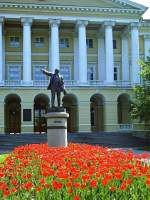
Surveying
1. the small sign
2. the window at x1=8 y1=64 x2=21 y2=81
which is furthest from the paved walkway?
the window at x1=8 y1=64 x2=21 y2=81

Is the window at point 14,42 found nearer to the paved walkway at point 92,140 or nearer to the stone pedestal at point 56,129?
the paved walkway at point 92,140

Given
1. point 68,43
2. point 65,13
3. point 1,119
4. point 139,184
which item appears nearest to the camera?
point 139,184

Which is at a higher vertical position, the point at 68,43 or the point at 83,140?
the point at 68,43

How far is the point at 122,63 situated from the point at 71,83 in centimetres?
834

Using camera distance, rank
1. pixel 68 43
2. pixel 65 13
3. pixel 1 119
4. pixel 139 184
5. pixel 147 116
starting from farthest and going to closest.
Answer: pixel 68 43 < pixel 65 13 < pixel 1 119 < pixel 147 116 < pixel 139 184

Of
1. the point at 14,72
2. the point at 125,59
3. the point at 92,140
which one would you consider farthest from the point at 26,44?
the point at 92,140

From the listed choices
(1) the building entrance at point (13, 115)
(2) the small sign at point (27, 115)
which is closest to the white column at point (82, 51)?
(2) the small sign at point (27, 115)

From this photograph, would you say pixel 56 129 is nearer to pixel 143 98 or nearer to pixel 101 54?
pixel 143 98

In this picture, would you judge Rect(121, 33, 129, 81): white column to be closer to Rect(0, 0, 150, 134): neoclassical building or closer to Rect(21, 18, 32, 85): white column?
Rect(0, 0, 150, 134): neoclassical building

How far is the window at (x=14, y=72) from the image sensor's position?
174ft

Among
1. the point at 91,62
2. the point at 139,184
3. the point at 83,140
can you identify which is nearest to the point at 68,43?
the point at 91,62

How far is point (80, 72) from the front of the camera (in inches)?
1989

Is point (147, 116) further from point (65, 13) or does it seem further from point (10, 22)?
point (10, 22)

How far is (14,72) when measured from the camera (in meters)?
53.1
